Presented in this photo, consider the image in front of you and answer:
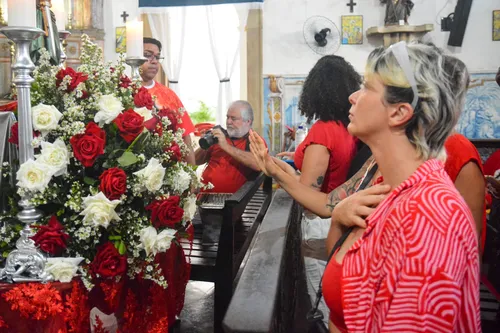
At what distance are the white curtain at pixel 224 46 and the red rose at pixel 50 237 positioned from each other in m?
6.61

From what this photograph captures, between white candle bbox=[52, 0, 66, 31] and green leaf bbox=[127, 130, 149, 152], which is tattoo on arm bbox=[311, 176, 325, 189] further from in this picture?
white candle bbox=[52, 0, 66, 31]

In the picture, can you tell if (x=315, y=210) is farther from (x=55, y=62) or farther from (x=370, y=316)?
(x=55, y=62)

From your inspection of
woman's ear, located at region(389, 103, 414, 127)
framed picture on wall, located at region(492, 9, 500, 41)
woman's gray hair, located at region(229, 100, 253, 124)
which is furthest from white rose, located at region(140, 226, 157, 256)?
framed picture on wall, located at region(492, 9, 500, 41)

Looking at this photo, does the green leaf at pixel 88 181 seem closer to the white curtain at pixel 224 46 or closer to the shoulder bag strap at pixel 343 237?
the shoulder bag strap at pixel 343 237

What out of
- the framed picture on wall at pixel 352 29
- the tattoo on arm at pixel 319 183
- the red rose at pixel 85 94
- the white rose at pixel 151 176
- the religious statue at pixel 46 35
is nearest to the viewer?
the white rose at pixel 151 176

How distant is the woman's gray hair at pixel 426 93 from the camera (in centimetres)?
122

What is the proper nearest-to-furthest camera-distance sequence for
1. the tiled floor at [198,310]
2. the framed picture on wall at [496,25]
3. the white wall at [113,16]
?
the tiled floor at [198,310], the framed picture on wall at [496,25], the white wall at [113,16]

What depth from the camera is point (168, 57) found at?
8336 millimetres

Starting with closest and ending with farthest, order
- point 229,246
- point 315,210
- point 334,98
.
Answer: point 315,210 < point 229,246 < point 334,98

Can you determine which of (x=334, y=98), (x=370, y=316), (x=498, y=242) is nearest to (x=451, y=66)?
(x=370, y=316)

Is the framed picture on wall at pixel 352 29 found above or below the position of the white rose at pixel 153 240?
above

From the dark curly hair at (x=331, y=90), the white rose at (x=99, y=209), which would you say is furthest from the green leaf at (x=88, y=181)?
the dark curly hair at (x=331, y=90)

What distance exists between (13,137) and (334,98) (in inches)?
60.4

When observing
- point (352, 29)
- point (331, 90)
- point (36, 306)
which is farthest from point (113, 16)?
point (36, 306)
